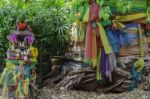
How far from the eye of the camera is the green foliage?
6184mm

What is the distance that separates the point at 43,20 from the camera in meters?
6.23

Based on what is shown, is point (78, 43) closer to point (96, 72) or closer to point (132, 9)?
point (96, 72)

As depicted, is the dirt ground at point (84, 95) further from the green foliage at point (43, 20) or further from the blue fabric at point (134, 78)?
the green foliage at point (43, 20)

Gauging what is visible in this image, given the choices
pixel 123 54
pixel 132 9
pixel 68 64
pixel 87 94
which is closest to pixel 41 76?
pixel 68 64

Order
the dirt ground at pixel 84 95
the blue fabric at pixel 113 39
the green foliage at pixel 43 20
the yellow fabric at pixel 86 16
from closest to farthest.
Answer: the dirt ground at pixel 84 95
the yellow fabric at pixel 86 16
the blue fabric at pixel 113 39
the green foliage at pixel 43 20

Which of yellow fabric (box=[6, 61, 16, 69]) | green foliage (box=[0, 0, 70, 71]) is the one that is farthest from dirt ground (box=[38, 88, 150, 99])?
green foliage (box=[0, 0, 70, 71])

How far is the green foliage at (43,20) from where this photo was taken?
6.18m

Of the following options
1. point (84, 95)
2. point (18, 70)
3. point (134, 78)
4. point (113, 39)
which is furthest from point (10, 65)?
point (134, 78)

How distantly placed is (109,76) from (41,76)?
1.24 meters

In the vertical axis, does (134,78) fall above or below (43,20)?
below

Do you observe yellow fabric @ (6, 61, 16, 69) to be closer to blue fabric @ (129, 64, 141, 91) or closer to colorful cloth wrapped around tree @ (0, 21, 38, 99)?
colorful cloth wrapped around tree @ (0, 21, 38, 99)

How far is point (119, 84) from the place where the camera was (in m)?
5.67

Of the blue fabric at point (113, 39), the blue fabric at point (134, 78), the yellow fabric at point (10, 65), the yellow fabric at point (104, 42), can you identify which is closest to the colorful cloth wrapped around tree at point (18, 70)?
the yellow fabric at point (10, 65)

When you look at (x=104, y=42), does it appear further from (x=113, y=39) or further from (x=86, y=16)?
(x=86, y=16)
